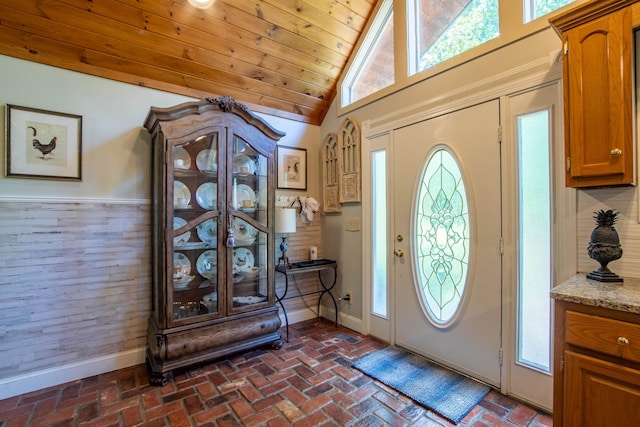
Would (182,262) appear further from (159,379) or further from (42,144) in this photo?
(42,144)

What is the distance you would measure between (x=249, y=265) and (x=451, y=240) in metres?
1.76

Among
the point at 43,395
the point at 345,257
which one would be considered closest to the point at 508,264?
the point at 345,257

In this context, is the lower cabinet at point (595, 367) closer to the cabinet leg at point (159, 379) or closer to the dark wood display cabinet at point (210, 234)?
the dark wood display cabinet at point (210, 234)

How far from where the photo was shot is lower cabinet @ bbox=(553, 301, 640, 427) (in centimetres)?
117

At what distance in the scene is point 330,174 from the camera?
351cm

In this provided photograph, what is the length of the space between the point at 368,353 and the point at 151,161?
8.29ft

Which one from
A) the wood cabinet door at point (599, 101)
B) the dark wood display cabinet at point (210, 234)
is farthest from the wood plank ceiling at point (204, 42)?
the wood cabinet door at point (599, 101)

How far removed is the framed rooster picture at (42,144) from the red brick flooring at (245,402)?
5.11ft

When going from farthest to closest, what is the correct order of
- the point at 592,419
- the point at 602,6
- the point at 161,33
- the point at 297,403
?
1. the point at 161,33
2. the point at 297,403
3. the point at 602,6
4. the point at 592,419

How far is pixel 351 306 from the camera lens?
3.26m

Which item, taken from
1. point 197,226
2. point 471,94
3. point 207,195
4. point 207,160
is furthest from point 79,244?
point 471,94

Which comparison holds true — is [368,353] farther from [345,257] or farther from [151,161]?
[151,161]

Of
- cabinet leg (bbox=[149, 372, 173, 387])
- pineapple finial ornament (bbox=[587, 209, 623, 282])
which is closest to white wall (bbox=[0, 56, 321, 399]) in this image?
cabinet leg (bbox=[149, 372, 173, 387])

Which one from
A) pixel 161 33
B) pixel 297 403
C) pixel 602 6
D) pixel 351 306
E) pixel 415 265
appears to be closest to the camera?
pixel 602 6
